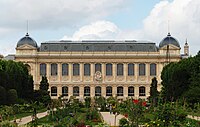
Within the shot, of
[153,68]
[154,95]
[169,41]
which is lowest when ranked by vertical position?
[154,95]

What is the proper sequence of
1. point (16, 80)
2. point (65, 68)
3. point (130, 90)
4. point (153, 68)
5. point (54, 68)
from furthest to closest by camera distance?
point (130, 90)
point (65, 68)
point (54, 68)
point (153, 68)
point (16, 80)

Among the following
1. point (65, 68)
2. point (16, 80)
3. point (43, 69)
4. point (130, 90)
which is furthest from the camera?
point (130, 90)

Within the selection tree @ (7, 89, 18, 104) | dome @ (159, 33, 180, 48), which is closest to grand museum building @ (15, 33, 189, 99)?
dome @ (159, 33, 180, 48)

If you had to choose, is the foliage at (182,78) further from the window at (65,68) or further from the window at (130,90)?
the window at (65,68)

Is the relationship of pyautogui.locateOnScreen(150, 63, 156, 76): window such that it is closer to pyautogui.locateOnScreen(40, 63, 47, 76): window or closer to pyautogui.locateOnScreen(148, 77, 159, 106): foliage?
pyautogui.locateOnScreen(148, 77, 159, 106): foliage

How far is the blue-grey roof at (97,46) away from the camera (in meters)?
94.2

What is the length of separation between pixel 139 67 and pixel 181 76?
1337 inches

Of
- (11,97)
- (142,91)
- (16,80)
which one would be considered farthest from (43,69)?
(11,97)

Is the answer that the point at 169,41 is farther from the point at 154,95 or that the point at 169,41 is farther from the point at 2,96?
the point at 2,96

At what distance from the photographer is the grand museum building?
9356 cm

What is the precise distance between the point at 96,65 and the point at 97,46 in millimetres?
3251

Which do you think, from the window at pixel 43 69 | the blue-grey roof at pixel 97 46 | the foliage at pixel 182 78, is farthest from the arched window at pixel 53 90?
the foliage at pixel 182 78

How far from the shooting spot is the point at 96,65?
3752 inches

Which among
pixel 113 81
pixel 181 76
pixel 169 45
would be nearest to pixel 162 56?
pixel 169 45
